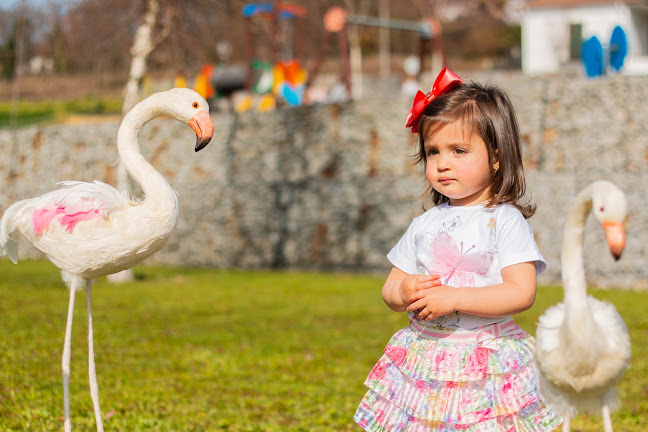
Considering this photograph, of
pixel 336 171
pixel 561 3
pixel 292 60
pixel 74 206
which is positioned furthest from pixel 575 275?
→ pixel 561 3

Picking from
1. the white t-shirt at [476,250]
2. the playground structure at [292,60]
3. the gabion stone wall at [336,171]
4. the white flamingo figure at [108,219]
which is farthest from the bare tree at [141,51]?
the white t-shirt at [476,250]

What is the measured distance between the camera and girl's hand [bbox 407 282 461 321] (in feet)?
8.68

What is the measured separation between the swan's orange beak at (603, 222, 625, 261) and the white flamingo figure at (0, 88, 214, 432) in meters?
1.42

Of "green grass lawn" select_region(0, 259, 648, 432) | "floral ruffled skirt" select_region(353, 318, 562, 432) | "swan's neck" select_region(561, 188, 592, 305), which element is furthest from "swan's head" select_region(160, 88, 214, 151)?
"green grass lawn" select_region(0, 259, 648, 432)

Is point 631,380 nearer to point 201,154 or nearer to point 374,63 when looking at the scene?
point 201,154

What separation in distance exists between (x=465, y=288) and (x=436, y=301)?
0.11 meters

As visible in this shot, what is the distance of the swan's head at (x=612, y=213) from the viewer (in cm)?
214

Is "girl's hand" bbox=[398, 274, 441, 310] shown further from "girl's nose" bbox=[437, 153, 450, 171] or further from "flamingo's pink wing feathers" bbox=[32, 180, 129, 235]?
"flamingo's pink wing feathers" bbox=[32, 180, 129, 235]

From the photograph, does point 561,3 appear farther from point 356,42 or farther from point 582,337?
point 582,337

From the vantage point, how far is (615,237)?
214cm

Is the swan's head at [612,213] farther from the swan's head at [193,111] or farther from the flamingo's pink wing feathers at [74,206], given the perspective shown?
the flamingo's pink wing feathers at [74,206]

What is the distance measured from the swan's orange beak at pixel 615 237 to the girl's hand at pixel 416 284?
0.68 m

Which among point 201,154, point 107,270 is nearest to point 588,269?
point 201,154

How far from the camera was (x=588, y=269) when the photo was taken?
9180mm
